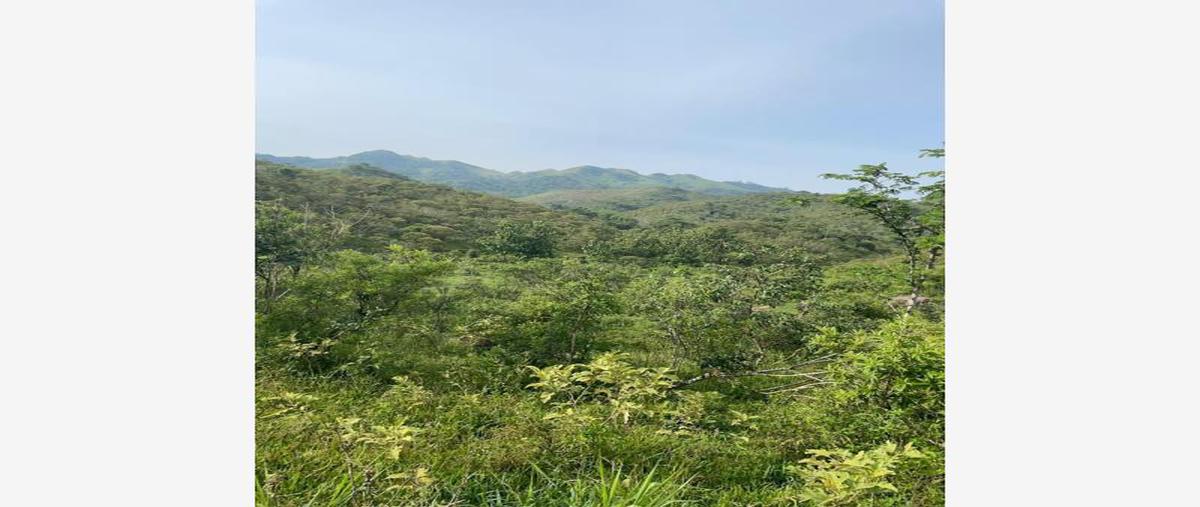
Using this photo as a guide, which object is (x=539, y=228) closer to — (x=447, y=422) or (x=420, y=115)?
(x=420, y=115)

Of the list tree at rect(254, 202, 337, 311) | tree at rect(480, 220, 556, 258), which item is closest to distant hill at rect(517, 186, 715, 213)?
tree at rect(480, 220, 556, 258)

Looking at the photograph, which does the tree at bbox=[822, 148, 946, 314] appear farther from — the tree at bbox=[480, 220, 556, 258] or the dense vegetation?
the tree at bbox=[480, 220, 556, 258]

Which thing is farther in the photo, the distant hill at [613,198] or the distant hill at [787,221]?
the distant hill at [613,198]

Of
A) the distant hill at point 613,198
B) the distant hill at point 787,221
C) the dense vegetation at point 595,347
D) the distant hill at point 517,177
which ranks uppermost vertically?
the distant hill at point 517,177

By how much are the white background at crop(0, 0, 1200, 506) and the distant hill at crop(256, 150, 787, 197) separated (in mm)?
1420

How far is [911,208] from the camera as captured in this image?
2572 mm

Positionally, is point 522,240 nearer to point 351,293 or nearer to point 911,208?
point 351,293

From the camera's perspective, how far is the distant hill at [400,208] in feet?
10.6
